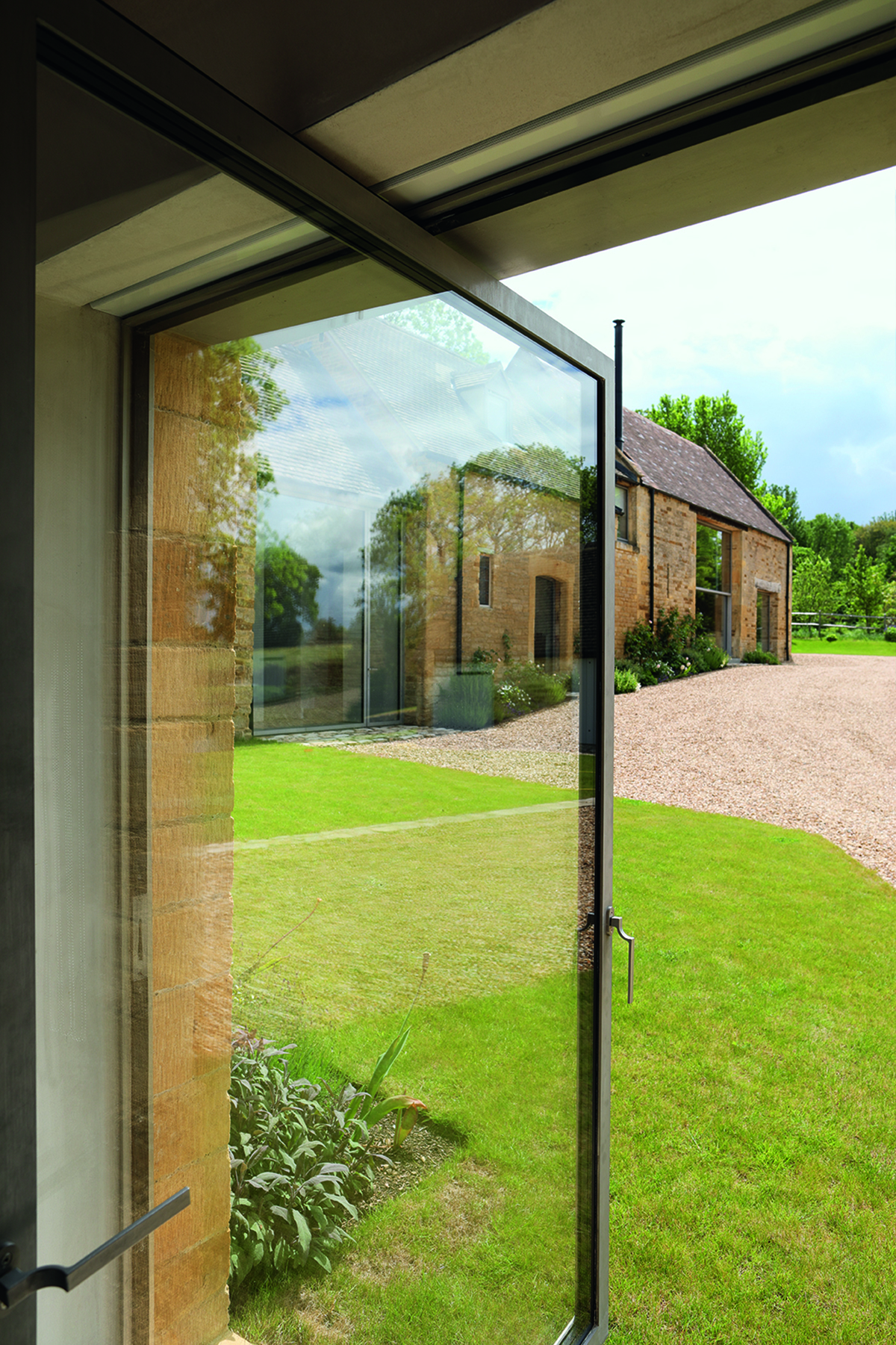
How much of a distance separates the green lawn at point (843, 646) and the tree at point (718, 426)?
1051 centimetres

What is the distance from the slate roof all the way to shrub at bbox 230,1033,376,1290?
10961mm

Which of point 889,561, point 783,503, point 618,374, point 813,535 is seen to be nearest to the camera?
point 618,374

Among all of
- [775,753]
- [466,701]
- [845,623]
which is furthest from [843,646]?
[466,701]

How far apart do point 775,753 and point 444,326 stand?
9933 millimetres

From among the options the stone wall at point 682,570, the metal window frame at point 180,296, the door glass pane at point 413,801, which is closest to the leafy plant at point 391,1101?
the door glass pane at point 413,801

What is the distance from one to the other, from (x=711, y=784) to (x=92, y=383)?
9.36 m

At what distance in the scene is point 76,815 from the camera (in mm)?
770

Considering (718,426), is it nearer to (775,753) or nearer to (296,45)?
(775,753)

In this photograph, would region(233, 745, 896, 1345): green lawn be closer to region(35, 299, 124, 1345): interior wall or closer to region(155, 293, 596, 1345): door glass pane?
region(155, 293, 596, 1345): door glass pane

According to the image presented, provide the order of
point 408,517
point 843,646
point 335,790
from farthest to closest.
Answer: point 843,646
point 408,517
point 335,790

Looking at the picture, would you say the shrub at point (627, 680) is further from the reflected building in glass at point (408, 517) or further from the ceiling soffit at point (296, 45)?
the ceiling soffit at point (296, 45)

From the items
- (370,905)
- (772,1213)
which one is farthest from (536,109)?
(772,1213)

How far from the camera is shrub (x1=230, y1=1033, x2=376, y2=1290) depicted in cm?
97

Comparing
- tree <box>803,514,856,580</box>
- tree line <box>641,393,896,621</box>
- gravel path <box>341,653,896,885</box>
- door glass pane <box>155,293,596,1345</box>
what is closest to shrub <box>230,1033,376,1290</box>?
door glass pane <box>155,293,596,1345</box>
